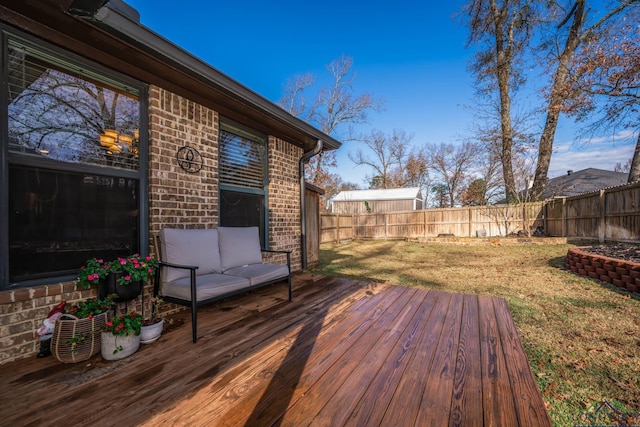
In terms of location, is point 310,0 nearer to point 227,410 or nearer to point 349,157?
point 227,410

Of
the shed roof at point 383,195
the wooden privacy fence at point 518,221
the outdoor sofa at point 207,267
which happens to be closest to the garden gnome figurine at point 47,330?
the outdoor sofa at point 207,267

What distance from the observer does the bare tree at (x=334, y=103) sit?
47.8 feet

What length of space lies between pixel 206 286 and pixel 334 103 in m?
15.0

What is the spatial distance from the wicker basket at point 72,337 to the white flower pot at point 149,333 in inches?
11.5

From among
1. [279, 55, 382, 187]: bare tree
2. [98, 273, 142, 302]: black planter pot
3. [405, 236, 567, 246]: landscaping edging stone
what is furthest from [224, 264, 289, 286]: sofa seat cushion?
[279, 55, 382, 187]: bare tree

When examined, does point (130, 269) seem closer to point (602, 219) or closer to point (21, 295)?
point (21, 295)

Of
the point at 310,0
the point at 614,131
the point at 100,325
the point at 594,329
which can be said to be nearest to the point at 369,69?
A: the point at 310,0

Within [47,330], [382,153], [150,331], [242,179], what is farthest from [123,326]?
[382,153]

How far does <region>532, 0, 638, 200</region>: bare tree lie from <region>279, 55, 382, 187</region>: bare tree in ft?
25.8

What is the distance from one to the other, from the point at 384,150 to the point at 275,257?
20.8m

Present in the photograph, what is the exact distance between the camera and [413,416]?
124 cm

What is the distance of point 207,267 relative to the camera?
2.73 m

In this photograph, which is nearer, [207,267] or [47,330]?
[47,330]

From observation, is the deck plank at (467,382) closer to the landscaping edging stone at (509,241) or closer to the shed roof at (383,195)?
the landscaping edging stone at (509,241)
